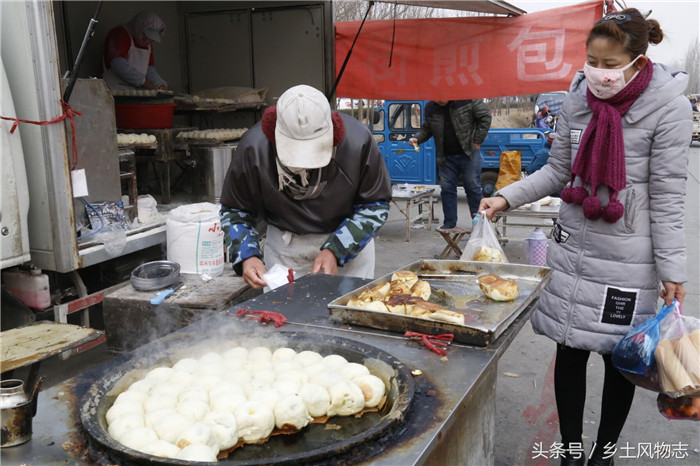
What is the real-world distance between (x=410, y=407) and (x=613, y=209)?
134 cm

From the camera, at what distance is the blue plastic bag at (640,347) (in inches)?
88.3

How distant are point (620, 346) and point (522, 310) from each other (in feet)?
1.84

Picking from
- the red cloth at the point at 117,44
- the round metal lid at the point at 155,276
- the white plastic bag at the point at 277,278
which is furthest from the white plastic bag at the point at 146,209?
the white plastic bag at the point at 277,278

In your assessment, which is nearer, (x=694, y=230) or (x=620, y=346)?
(x=620, y=346)

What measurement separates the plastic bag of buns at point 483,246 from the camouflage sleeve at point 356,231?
18.3 inches

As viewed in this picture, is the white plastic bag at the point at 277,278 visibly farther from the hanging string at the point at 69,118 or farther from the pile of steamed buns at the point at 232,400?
the hanging string at the point at 69,118

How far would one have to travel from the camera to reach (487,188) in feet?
37.2

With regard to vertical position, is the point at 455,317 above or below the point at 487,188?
above

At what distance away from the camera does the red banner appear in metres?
5.81

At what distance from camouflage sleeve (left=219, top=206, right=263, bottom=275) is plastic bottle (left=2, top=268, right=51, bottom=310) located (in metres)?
1.42

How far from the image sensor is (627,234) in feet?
7.84

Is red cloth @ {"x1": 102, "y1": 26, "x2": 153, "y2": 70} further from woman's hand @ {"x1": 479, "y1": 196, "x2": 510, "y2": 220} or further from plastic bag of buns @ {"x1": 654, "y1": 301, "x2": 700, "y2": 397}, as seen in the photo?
plastic bag of buns @ {"x1": 654, "y1": 301, "x2": 700, "y2": 397}

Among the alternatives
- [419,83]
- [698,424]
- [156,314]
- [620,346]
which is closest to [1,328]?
[156,314]

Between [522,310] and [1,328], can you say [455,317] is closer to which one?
[522,310]
